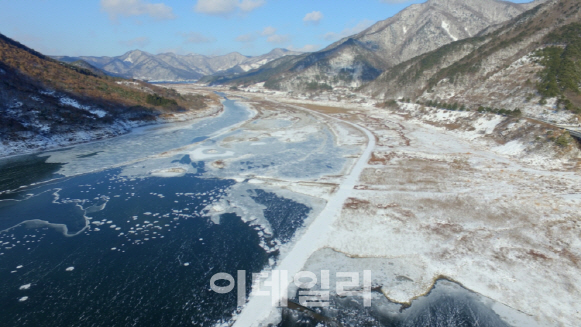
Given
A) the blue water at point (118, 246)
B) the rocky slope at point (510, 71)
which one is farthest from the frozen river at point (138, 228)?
the rocky slope at point (510, 71)

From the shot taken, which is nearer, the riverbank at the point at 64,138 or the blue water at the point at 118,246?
the blue water at the point at 118,246

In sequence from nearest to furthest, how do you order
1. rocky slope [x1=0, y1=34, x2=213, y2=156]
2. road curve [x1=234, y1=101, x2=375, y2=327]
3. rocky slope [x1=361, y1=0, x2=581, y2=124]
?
road curve [x1=234, y1=101, x2=375, y2=327] < rocky slope [x1=0, y1=34, x2=213, y2=156] < rocky slope [x1=361, y1=0, x2=581, y2=124]

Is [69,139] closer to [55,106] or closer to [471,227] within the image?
[55,106]

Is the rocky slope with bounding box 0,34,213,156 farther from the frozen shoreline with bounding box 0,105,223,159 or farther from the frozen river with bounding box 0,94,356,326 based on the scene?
the frozen river with bounding box 0,94,356,326

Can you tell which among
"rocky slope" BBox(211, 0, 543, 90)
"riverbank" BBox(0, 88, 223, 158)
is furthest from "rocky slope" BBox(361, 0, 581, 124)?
"riverbank" BBox(0, 88, 223, 158)

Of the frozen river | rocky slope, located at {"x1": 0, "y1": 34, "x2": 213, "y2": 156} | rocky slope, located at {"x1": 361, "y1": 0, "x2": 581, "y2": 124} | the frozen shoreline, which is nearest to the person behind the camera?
Result: the frozen river

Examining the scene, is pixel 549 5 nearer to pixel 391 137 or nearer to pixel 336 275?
pixel 391 137

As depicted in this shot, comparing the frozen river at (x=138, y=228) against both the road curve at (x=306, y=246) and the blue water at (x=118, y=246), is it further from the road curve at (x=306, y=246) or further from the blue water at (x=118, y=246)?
the road curve at (x=306, y=246)

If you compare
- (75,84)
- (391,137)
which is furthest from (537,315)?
(75,84)
